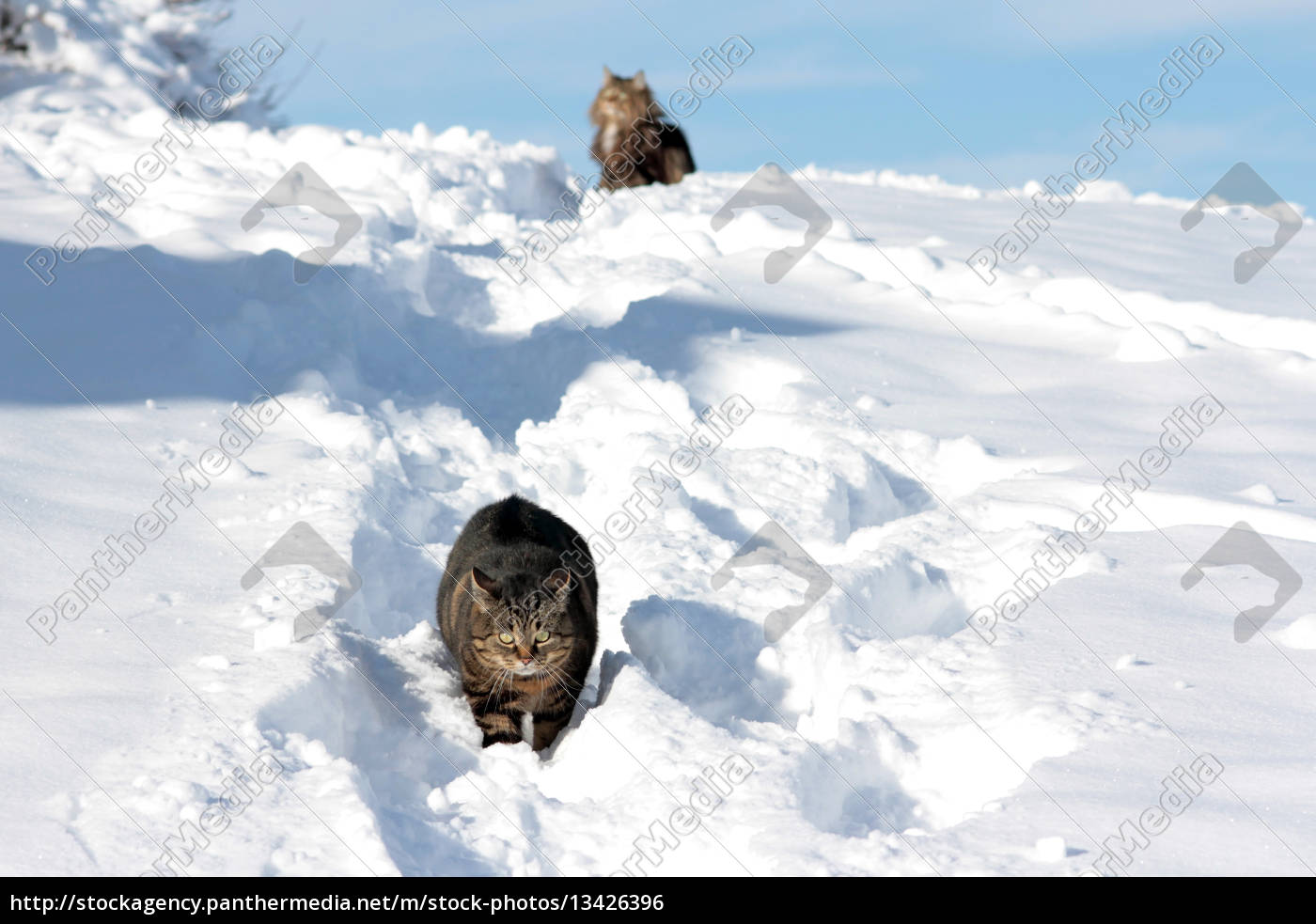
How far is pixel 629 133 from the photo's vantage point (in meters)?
13.9

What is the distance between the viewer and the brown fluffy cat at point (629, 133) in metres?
13.7

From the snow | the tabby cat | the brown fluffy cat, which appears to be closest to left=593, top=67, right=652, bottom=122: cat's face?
the brown fluffy cat

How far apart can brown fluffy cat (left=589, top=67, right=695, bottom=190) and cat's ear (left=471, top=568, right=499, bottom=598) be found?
10707mm

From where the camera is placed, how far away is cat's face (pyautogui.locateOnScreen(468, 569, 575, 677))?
340cm

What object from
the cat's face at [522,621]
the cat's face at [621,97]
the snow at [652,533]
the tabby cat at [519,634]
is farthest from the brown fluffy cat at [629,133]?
the cat's face at [522,621]

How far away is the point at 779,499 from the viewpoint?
5270mm

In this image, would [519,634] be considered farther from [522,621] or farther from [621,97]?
[621,97]

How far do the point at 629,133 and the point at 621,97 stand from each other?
0.46m

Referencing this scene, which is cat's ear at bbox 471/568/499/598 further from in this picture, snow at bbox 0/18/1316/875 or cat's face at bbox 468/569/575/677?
snow at bbox 0/18/1316/875

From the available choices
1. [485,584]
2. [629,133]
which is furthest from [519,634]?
[629,133]

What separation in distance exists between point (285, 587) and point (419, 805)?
1263 millimetres

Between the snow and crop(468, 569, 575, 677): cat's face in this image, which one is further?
crop(468, 569, 575, 677): cat's face

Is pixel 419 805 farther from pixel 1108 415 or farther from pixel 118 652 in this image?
pixel 1108 415

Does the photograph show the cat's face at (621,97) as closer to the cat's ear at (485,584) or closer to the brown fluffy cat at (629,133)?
the brown fluffy cat at (629,133)
